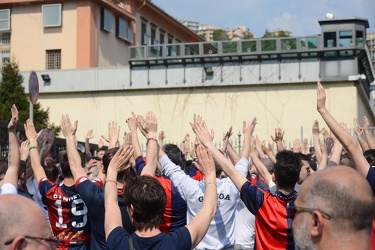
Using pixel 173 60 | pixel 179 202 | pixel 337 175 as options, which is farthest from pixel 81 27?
pixel 337 175

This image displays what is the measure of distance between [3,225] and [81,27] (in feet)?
125

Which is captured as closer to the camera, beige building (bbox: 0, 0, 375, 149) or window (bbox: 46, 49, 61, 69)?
beige building (bbox: 0, 0, 375, 149)

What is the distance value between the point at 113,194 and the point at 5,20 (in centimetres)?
3927

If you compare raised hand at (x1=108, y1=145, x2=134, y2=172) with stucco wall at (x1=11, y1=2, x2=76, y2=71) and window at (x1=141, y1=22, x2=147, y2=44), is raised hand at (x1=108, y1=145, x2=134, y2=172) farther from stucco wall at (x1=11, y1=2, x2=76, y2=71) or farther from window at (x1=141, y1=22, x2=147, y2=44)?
window at (x1=141, y1=22, x2=147, y2=44)

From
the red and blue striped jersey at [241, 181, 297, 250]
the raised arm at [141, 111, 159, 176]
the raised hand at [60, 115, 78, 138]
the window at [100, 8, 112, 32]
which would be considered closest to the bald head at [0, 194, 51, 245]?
the red and blue striped jersey at [241, 181, 297, 250]

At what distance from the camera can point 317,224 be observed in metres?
3.13

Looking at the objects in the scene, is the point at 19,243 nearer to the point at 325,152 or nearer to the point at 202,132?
the point at 202,132

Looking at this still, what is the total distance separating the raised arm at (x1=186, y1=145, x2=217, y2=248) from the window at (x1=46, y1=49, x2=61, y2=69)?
3663 cm

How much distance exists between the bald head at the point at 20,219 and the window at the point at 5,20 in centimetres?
4065

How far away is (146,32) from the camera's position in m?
47.6

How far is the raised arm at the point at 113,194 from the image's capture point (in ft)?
A: 15.5

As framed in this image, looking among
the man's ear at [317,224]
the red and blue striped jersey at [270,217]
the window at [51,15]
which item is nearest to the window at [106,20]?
the window at [51,15]

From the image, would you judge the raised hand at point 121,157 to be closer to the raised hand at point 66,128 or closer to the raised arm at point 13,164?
the raised arm at point 13,164

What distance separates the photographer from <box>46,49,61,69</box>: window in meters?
40.9
